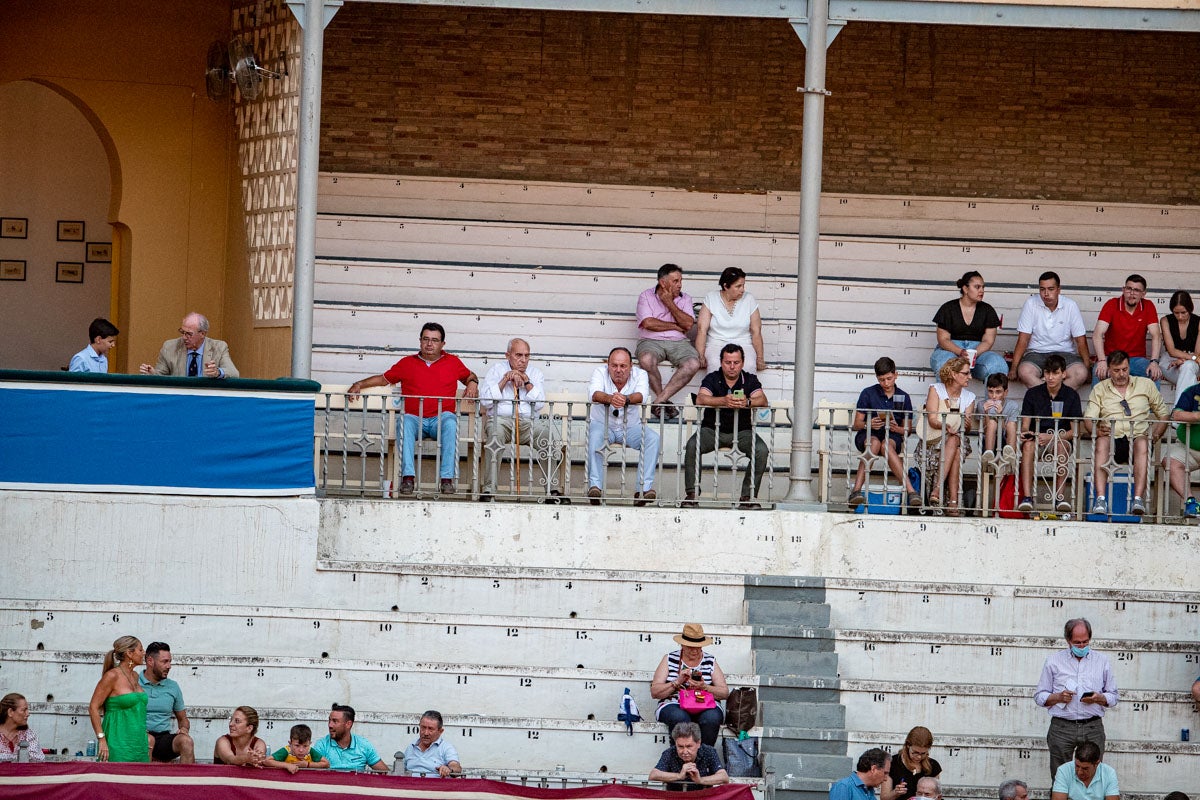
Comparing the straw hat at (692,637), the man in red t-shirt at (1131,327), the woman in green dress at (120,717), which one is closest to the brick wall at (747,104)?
the man in red t-shirt at (1131,327)

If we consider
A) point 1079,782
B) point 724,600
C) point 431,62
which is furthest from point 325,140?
point 1079,782

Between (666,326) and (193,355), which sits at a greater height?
(666,326)

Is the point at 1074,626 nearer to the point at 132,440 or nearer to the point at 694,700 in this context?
the point at 694,700

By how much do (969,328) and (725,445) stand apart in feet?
11.0

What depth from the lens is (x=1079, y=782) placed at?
10086mm

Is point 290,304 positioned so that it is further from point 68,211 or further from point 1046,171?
point 1046,171

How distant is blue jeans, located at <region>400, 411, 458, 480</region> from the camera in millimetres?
12383

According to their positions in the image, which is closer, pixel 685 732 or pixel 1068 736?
pixel 685 732

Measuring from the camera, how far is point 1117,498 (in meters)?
12.8

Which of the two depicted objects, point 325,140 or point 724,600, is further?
point 325,140

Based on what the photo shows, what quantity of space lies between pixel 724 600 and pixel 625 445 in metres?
1.56

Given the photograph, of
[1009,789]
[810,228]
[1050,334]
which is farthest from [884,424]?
[1009,789]

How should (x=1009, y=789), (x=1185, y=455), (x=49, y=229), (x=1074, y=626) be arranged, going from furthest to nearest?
(x=49, y=229), (x=1185, y=455), (x=1074, y=626), (x=1009, y=789)

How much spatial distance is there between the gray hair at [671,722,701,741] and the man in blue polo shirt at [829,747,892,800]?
870mm
